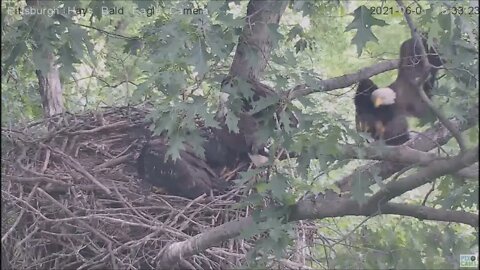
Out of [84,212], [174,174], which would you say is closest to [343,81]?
[174,174]

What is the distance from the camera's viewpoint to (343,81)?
14.1 feet

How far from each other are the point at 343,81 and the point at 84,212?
1905 mm

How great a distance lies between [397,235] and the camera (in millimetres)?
3611

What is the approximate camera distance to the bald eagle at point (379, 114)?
525cm

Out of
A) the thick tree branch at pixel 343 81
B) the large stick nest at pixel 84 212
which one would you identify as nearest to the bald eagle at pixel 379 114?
the thick tree branch at pixel 343 81

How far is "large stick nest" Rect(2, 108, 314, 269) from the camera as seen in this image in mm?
A: 4812

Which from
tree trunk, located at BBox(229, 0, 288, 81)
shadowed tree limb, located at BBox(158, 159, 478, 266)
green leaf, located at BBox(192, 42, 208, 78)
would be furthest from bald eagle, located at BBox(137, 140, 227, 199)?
green leaf, located at BBox(192, 42, 208, 78)

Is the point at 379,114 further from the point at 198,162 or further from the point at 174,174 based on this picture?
the point at 174,174

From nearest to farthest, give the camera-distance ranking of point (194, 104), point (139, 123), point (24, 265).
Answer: point (194, 104), point (24, 265), point (139, 123)

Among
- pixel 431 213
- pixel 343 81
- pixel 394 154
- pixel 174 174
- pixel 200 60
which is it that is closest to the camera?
pixel 394 154

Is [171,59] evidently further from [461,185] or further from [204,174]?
[204,174]

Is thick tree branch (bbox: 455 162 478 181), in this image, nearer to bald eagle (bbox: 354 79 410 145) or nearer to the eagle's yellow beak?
bald eagle (bbox: 354 79 410 145)

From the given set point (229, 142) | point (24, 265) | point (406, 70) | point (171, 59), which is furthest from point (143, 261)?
point (406, 70)

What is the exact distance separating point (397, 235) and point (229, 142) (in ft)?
7.18
